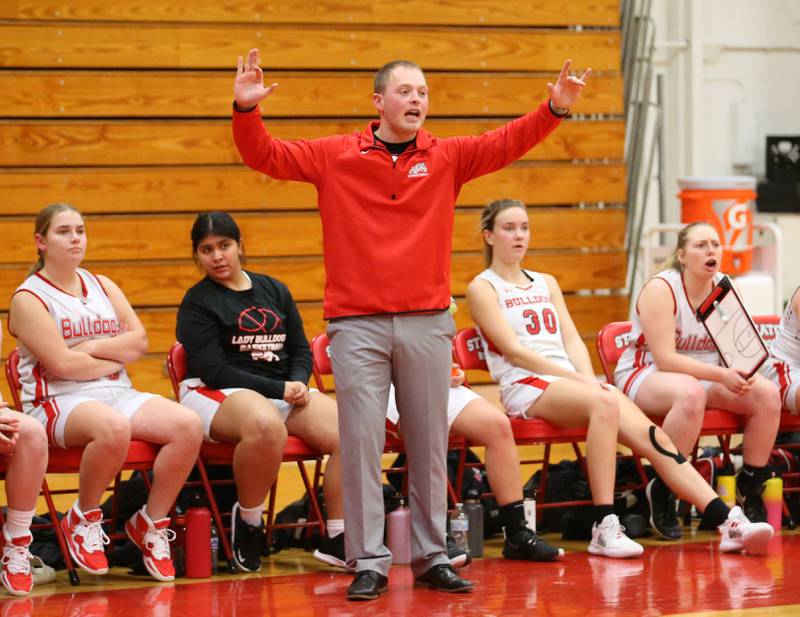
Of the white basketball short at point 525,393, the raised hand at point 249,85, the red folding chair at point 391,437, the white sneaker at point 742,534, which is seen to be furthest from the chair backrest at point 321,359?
the white sneaker at point 742,534

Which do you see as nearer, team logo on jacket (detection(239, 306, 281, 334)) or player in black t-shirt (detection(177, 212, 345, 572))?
player in black t-shirt (detection(177, 212, 345, 572))

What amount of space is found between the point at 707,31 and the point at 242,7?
4.04 meters

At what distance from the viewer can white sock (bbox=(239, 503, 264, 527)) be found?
430cm

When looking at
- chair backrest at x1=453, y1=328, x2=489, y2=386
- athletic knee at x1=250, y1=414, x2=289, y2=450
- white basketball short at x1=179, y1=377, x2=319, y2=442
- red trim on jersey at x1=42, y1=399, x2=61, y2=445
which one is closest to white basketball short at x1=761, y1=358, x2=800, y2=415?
chair backrest at x1=453, y1=328, x2=489, y2=386

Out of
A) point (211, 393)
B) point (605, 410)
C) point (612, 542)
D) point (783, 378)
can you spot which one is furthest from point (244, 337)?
point (783, 378)

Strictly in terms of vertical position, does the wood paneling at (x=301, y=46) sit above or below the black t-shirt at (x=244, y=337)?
above

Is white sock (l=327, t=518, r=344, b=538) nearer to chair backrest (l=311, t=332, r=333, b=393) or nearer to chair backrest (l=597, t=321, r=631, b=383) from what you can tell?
chair backrest (l=311, t=332, r=333, b=393)

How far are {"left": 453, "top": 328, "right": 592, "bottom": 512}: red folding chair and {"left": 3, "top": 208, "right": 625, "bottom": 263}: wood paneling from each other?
222cm

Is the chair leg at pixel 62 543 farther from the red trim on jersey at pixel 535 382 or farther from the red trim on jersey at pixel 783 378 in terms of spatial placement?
the red trim on jersey at pixel 783 378

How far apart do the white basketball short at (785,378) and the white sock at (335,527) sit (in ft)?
6.61

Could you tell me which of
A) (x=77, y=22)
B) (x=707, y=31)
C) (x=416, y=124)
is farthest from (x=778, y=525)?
(x=707, y=31)

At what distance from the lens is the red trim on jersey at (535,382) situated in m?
4.70

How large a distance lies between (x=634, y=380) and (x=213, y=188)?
2.94m

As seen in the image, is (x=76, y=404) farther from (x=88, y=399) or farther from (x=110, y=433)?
(x=110, y=433)
